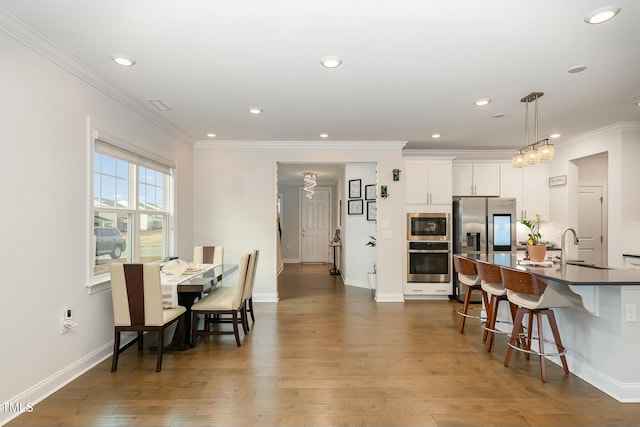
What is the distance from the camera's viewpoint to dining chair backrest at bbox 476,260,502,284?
10.4 feet

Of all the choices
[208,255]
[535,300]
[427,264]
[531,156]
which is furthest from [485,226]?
[208,255]

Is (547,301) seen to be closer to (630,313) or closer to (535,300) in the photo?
(535,300)

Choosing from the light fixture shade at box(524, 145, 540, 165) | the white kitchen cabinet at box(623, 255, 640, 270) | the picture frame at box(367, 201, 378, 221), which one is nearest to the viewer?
the light fixture shade at box(524, 145, 540, 165)

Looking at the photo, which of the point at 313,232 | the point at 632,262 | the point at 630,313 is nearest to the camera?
the point at 630,313

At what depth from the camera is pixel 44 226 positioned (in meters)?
2.45

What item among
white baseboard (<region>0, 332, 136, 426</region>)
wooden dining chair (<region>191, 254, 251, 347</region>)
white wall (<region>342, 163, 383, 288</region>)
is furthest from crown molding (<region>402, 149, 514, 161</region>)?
white baseboard (<region>0, 332, 136, 426</region>)

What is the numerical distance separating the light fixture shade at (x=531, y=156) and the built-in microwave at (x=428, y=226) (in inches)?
84.1

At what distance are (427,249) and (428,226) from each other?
385 millimetres

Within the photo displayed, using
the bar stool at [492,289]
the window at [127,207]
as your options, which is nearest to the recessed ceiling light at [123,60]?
the window at [127,207]

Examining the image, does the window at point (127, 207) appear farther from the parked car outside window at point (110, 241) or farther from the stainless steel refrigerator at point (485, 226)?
the stainless steel refrigerator at point (485, 226)

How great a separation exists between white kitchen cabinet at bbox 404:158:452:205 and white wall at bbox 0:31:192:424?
429cm

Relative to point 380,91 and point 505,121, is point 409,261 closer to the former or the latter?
point 505,121

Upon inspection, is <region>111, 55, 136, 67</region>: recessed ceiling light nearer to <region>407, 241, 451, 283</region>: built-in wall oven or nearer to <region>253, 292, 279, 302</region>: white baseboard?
<region>253, 292, 279, 302</region>: white baseboard

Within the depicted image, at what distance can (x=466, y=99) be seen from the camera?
3.50 m
